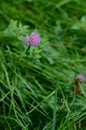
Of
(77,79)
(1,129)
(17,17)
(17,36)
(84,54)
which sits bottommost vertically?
(1,129)

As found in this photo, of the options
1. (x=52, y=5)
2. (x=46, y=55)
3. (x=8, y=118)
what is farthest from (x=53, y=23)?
(x=8, y=118)

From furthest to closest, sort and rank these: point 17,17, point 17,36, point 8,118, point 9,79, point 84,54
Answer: point 17,17, point 84,54, point 17,36, point 9,79, point 8,118

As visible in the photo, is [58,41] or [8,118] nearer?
[8,118]

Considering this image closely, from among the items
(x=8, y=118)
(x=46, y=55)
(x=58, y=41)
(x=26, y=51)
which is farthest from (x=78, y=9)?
(x=8, y=118)

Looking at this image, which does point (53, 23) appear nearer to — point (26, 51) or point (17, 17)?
point (17, 17)

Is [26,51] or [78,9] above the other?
[78,9]

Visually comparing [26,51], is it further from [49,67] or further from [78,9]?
[78,9]

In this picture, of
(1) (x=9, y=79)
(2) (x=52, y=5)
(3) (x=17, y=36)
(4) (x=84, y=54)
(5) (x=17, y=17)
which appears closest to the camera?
(1) (x=9, y=79)
